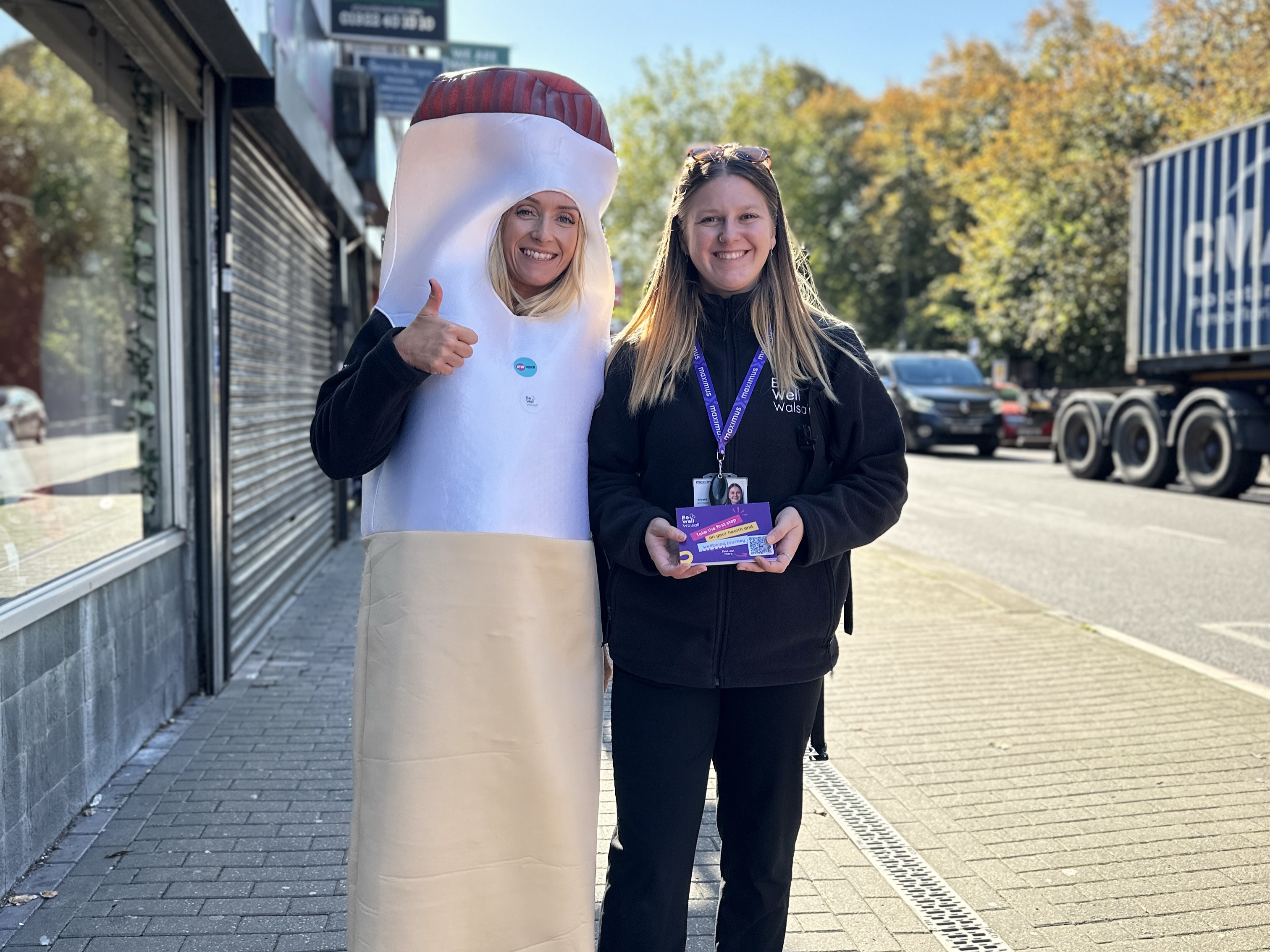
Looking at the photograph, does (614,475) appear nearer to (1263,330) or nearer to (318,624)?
(318,624)

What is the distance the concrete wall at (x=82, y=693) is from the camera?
3.33m

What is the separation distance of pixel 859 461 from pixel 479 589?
2.72ft

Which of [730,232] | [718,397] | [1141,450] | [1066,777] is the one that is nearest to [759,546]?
[718,397]

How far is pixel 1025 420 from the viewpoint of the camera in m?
25.1

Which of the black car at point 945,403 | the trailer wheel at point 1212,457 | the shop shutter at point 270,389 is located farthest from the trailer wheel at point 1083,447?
the shop shutter at point 270,389

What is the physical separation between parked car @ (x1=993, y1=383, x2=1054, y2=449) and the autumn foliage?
5.27 m

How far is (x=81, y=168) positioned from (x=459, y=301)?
2736 centimetres

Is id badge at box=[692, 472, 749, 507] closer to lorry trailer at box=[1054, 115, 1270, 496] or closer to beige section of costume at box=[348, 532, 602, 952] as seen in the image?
beige section of costume at box=[348, 532, 602, 952]

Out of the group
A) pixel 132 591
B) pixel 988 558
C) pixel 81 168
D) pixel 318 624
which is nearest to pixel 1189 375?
pixel 988 558

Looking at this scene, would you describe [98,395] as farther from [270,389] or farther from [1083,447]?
[1083,447]

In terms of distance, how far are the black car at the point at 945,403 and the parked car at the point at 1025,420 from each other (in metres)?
2.32

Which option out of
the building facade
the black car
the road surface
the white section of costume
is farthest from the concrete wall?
the black car

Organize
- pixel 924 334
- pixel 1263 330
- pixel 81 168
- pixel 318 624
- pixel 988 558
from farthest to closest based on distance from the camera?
pixel 924 334, pixel 81 168, pixel 1263 330, pixel 988 558, pixel 318 624

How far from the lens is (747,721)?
7.92ft
